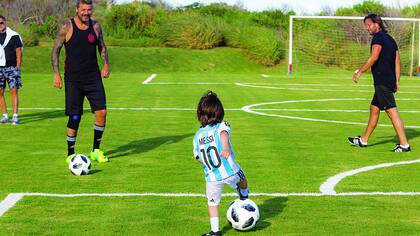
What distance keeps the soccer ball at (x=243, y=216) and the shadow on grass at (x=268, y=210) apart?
4.9 inches

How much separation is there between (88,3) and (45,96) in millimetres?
12734

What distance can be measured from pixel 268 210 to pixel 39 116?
10.6 metres

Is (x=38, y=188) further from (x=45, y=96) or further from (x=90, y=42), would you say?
(x=45, y=96)

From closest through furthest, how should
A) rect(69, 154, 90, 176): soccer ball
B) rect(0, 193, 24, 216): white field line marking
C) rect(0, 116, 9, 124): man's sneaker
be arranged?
rect(0, 193, 24, 216): white field line marking, rect(69, 154, 90, 176): soccer ball, rect(0, 116, 9, 124): man's sneaker

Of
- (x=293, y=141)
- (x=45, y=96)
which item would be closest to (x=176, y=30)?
(x=45, y=96)

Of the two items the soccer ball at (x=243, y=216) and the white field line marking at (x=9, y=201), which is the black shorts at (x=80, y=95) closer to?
the white field line marking at (x=9, y=201)

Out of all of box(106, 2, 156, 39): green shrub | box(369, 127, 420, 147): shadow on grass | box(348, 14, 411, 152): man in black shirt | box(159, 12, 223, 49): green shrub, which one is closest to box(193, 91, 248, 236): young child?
box(348, 14, 411, 152): man in black shirt

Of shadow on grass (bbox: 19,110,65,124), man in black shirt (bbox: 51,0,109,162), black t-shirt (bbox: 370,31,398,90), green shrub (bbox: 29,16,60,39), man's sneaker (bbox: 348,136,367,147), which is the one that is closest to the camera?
man in black shirt (bbox: 51,0,109,162)

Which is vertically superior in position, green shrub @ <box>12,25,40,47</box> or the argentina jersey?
the argentina jersey

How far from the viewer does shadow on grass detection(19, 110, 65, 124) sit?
1644cm

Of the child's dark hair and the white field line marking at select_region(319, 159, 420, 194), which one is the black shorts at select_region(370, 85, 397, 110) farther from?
the child's dark hair

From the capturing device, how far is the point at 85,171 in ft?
32.0

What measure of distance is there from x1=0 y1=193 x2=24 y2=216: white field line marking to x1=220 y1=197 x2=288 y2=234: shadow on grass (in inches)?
87.8

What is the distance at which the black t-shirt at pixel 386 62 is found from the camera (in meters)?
12.1
